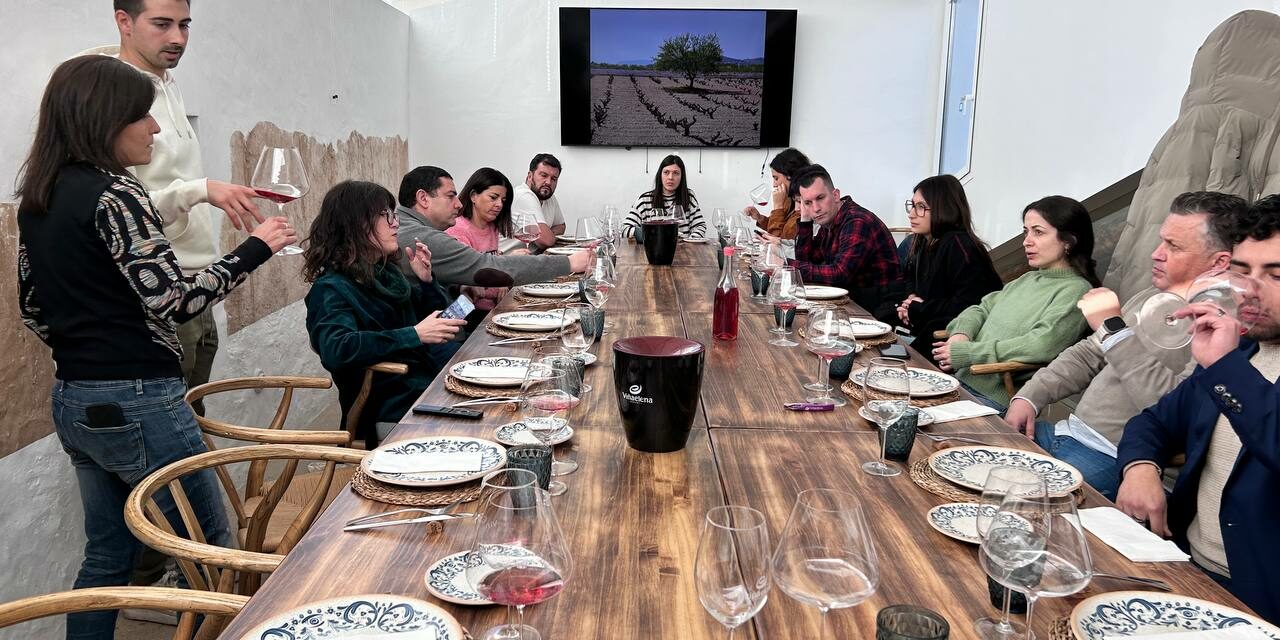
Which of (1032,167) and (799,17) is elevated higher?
(799,17)

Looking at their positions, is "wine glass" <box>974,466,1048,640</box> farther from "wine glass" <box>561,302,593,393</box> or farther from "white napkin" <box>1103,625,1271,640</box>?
"wine glass" <box>561,302,593,393</box>

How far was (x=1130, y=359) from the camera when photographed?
97.1 inches

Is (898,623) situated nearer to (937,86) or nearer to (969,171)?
(969,171)

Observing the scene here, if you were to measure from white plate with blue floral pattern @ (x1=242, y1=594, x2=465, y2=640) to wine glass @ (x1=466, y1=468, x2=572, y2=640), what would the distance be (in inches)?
3.2

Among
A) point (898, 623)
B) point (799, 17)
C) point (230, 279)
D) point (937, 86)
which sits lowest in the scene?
point (898, 623)

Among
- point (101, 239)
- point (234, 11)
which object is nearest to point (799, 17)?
point (234, 11)

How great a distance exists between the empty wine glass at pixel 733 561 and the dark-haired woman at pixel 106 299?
1.41 metres

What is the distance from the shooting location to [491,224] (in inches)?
182

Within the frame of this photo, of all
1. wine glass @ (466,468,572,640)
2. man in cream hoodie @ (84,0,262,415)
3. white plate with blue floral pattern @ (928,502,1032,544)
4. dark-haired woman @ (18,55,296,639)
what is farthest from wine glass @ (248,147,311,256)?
white plate with blue floral pattern @ (928,502,1032,544)

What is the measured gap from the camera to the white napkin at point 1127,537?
52.0 inches

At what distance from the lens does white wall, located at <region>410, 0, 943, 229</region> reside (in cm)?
684

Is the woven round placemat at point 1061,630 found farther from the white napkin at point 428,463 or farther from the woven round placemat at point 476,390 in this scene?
the woven round placemat at point 476,390

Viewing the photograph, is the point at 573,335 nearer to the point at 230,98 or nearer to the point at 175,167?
the point at 175,167

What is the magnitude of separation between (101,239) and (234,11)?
98.6 inches
